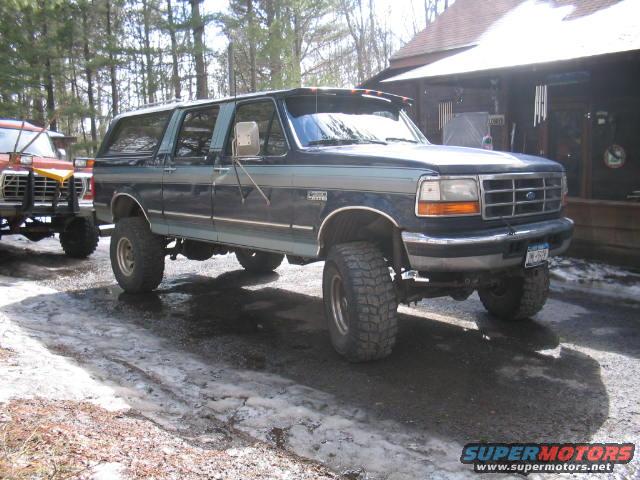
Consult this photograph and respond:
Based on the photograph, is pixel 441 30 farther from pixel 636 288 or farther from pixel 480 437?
pixel 480 437

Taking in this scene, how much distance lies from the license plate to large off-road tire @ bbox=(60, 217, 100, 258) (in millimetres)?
7389

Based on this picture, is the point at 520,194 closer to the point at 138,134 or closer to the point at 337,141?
the point at 337,141

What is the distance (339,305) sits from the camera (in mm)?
4836

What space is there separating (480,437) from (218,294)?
14.2 feet

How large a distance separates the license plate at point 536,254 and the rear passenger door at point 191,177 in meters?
3.11

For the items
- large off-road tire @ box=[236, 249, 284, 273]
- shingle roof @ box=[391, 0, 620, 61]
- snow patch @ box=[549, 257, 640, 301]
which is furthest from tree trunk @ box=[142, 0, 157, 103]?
snow patch @ box=[549, 257, 640, 301]

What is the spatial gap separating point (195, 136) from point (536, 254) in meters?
3.70

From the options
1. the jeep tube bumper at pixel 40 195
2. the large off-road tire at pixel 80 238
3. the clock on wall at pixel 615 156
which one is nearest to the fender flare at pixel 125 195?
the jeep tube bumper at pixel 40 195

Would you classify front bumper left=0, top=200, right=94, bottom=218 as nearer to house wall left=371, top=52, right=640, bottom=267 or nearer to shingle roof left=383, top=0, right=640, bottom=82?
shingle roof left=383, top=0, right=640, bottom=82

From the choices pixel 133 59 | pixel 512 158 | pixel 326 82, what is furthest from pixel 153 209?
pixel 133 59

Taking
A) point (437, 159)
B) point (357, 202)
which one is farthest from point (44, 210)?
point (437, 159)

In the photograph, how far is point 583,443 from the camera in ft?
10.8

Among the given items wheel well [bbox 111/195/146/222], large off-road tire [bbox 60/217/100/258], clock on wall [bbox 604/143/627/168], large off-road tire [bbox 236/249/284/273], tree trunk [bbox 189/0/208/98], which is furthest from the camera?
tree trunk [bbox 189/0/208/98]

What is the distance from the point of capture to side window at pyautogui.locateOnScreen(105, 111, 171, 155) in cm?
682
